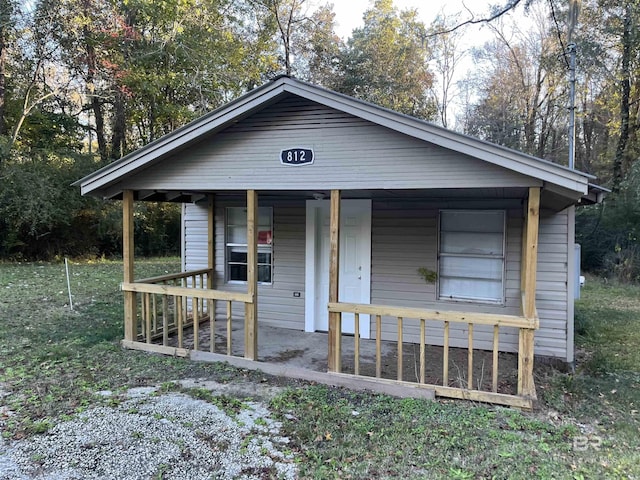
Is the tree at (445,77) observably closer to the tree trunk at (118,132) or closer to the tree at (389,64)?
the tree at (389,64)

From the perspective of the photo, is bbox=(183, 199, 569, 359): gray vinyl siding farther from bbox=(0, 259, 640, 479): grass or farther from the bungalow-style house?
bbox=(0, 259, 640, 479): grass

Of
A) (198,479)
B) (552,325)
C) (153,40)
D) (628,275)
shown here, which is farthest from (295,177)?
(153,40)

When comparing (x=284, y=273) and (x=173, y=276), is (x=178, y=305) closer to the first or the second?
(x=173, y=276)

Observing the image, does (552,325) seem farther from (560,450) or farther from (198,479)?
(198,479)

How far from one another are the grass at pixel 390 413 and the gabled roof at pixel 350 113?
6.78ft

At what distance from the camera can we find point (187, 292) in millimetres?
5570

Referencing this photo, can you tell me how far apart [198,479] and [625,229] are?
568 inches

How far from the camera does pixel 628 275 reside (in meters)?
12.6

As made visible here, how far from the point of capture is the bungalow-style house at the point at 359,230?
430 centimetres

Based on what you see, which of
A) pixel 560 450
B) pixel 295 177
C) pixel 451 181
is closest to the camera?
pixel 560 450

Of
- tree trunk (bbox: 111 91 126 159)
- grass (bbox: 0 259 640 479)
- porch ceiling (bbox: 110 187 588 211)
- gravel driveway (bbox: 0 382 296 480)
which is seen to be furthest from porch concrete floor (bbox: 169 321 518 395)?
tree trunk (bbox: 111 91 126 159)

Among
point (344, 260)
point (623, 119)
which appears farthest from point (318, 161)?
point (623, 119)

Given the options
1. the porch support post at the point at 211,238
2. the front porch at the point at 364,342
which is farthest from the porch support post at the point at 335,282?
the porch support post at the point at 211,238

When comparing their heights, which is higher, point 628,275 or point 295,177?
point 295,177
